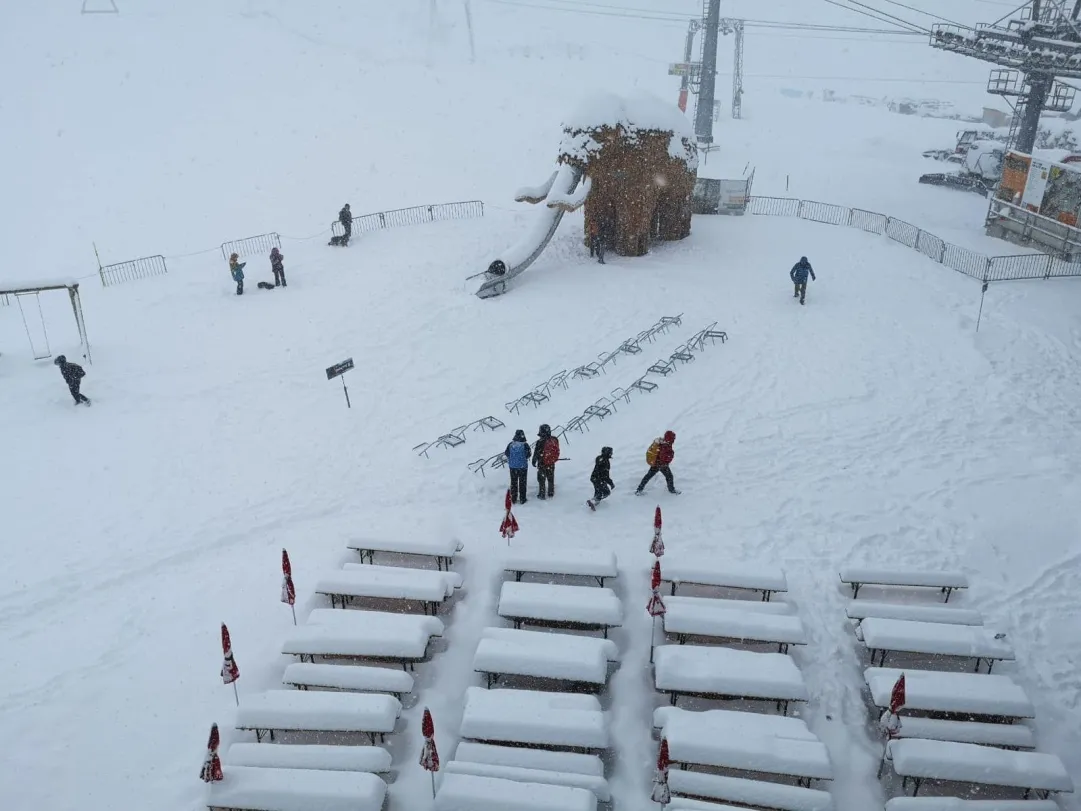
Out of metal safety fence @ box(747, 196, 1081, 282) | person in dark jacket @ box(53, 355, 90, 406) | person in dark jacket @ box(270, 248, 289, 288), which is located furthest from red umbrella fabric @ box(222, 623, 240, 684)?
metal safety fence @ box(747, 196, 1081, 282)

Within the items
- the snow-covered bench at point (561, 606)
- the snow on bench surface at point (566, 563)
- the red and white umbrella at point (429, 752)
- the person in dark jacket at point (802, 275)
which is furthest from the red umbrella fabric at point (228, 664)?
the person in dark jacket at point (802, 275)

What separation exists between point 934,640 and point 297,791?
27.7 ft

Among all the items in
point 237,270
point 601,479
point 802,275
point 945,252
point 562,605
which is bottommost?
point 562,605

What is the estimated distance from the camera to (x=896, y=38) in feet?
398

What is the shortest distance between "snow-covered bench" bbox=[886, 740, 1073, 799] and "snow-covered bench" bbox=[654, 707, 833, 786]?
1032mm

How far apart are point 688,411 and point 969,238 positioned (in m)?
19.7

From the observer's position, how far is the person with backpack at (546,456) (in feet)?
46.0

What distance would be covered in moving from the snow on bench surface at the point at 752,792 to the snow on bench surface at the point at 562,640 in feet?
6.58

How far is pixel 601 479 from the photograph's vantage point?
45.7ft

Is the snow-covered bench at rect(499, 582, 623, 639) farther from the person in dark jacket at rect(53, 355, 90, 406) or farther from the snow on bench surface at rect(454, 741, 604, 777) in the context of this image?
the person in dark jacket at rect(53, 355, 90, 406)

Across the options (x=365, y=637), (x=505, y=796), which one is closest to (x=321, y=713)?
(x=365, y=637)

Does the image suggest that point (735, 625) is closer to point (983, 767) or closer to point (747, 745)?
point (747, 745)

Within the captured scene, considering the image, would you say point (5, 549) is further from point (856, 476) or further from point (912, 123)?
point (912, 123)

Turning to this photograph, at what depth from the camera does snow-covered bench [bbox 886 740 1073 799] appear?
28.5 feet
